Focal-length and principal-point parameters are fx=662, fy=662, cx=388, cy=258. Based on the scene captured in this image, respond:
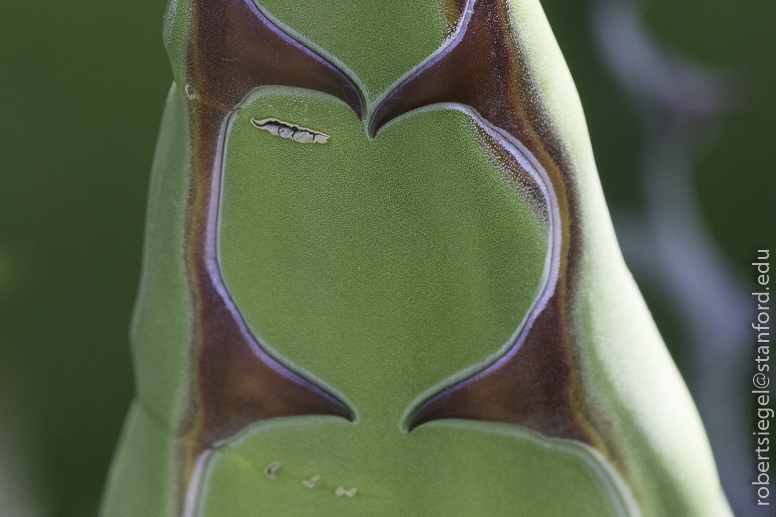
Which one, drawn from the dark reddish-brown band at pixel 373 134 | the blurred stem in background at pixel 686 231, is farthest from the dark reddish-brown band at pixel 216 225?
the blurred stem in background at pixel 686 231

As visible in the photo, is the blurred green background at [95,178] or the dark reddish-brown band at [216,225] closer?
the dark reddish-brown band at [216,225]

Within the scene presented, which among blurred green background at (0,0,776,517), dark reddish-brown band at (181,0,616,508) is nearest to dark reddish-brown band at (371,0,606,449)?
dark reddish-brown band at (181,0,616,508)

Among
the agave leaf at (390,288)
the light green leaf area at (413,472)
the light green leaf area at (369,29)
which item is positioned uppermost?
the light green leaf area at (369,29)

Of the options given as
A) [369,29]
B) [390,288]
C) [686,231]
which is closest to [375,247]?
[390,288]

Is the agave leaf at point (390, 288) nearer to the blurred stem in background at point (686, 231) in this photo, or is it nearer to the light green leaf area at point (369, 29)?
the light green leaf area at point (369, 29)

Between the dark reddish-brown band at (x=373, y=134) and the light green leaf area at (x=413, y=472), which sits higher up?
the dark reddish-brown band at (x=373, y=134)

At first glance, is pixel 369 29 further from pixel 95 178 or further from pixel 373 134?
pixel 95 178

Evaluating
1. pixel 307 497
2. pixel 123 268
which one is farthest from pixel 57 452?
pixel 307 497
